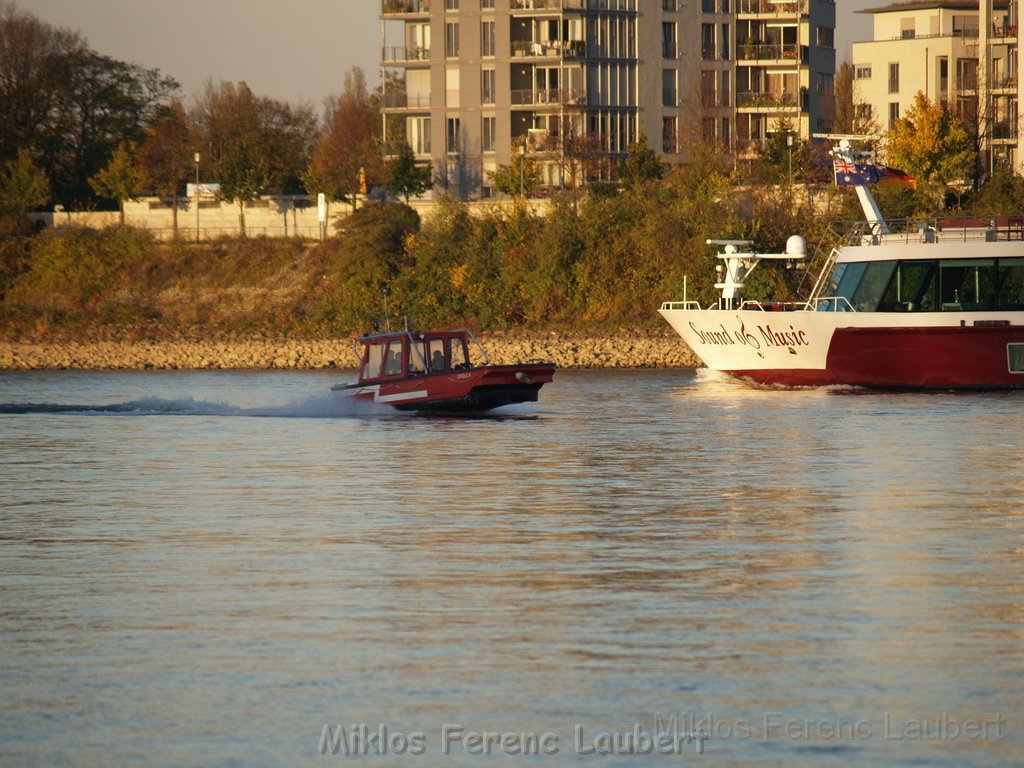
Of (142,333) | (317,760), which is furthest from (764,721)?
(142,333)

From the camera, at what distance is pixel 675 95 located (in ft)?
378

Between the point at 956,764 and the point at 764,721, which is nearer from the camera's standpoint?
the point at 956,764

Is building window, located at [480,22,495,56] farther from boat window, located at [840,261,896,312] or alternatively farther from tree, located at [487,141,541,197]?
boat window, located at [840,261,896,312]

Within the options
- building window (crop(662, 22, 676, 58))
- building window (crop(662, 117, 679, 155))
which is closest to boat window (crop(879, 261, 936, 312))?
building window (crop(662, 117, 679, 155))

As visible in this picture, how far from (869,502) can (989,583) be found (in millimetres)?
7451

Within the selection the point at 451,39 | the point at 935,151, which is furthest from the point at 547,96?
the point at 935,151

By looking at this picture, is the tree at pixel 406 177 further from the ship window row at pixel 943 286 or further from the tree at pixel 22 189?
the ship window row at pixel 943 286

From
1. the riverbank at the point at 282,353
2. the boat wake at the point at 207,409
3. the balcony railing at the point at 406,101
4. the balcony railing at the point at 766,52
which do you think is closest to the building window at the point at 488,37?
the balcony railing at the point at 406,101

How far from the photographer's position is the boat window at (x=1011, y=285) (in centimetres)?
5012

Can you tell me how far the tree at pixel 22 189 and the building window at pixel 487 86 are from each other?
28560 mm

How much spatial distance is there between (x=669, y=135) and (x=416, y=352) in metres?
75.2

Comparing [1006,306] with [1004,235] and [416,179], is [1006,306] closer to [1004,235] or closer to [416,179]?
[1004,235]

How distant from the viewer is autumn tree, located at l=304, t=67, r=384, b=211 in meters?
106

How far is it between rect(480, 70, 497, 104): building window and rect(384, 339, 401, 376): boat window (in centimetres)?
7040
